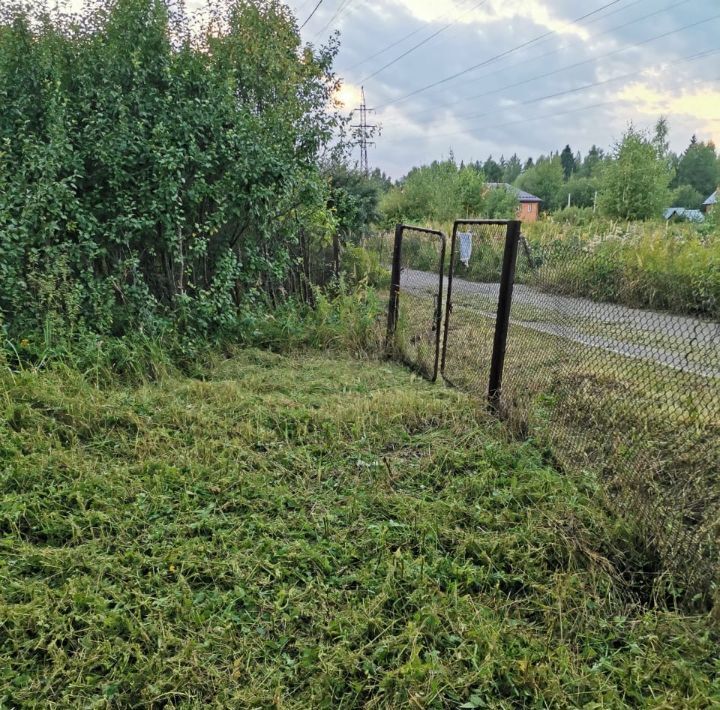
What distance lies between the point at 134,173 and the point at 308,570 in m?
3.80

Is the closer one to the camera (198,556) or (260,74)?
(198,556)

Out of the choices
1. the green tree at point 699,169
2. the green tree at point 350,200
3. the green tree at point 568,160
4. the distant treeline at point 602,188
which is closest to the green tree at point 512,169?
the green tree at point 568,160

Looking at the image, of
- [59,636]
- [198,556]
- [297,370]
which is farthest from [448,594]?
[297,370]

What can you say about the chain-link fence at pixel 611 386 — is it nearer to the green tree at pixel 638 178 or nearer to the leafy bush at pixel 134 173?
the leafy bush at pixel 134 173

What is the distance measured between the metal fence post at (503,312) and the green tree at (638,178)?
20713 mm

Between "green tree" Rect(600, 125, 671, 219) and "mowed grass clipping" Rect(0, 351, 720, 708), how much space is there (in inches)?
860

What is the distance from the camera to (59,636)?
71.2 inches

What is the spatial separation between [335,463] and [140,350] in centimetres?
218

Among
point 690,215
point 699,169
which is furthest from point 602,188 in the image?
point 699,169

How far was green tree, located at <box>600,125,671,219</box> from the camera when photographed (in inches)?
834

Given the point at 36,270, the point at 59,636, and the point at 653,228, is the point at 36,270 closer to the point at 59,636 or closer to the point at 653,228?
the point at 59,636

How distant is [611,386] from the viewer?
321 centimetres

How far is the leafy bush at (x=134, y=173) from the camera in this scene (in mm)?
4094

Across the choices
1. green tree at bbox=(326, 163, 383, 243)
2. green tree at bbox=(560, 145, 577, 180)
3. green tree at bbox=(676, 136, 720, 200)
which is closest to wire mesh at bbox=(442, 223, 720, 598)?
green tree at bbox=(326, 163, 383, 243)
